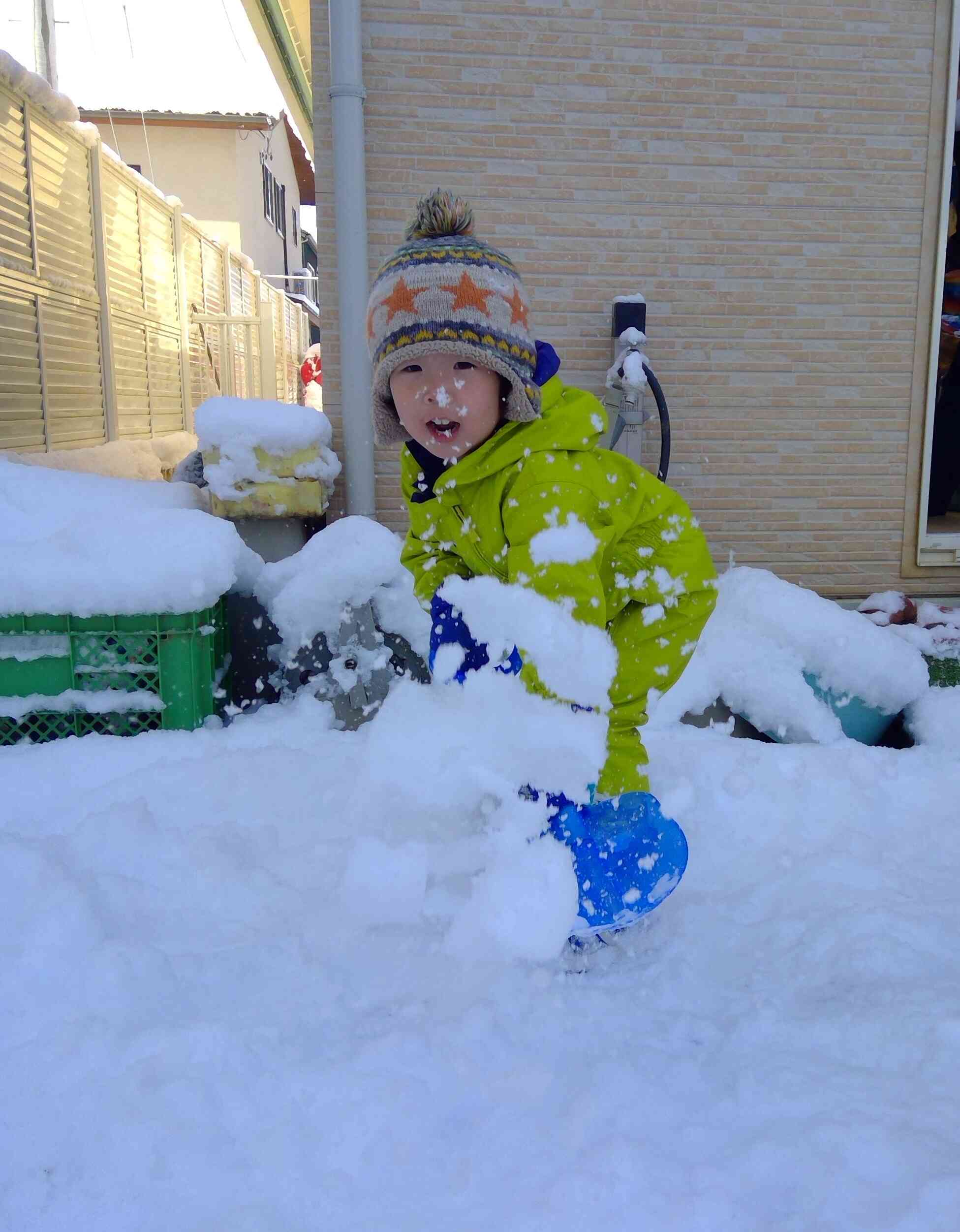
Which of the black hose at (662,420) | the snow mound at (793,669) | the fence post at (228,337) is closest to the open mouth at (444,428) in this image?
the snow mound at (793,669)

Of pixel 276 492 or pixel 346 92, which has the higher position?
pixel 346 92

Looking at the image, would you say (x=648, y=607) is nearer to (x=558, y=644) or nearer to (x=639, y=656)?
(x=639, y=656)

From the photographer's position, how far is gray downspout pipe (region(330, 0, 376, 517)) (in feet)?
11.9

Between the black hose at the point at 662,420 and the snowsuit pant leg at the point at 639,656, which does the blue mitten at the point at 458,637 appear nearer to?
the snowsuit pant leg at the point at 639,656

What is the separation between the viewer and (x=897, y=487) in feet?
14.3

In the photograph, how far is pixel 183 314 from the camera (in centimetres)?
1167

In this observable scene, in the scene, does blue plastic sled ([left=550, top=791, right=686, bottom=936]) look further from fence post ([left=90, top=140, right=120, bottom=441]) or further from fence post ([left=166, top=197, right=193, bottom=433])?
fence post ([left=166, top=197, right=193, bottom=433])

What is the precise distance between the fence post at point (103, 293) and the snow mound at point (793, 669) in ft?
22.4

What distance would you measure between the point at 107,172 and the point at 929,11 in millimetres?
7090

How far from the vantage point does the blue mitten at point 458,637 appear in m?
1.95

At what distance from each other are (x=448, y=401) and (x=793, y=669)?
1663mm

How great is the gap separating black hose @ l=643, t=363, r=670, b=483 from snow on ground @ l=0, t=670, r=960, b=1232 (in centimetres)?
198

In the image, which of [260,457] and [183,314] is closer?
[260,457]

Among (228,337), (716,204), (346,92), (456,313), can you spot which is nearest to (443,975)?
(456,313)
